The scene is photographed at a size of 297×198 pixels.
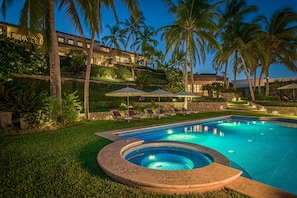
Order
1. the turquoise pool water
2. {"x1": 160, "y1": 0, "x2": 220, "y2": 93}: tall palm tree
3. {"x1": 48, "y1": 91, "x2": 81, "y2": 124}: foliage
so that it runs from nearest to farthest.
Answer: the turquoise pool water → {"x1": 48, "y1": 91, "x2": 81, "y2": 124}: foliage → {"x1": 160, "y1": 0, "x2": 220, "y2": 93}: tall palm tree

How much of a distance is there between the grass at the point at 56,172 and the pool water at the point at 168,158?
1400 millimetres

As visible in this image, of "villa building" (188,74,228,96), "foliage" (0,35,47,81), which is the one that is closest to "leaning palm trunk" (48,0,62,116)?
"foliage" (0,35,47,81)

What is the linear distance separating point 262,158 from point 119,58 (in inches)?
1386

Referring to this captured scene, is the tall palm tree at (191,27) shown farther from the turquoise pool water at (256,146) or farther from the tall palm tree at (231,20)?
the turquoise pool water at (256,146)

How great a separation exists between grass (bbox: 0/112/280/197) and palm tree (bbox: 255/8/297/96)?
2189 cm

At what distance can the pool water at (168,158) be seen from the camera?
5102mm

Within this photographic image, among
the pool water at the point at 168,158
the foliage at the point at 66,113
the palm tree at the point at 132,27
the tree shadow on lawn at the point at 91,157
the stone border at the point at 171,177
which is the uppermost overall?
the palm tree at the point at 132,27

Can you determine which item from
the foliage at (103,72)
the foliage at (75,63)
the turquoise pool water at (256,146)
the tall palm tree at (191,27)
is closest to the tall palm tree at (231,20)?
the tall palm tree at (191,27)

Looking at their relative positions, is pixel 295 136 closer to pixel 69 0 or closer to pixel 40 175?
pixel 40 175

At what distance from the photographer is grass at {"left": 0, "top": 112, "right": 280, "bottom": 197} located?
312cm

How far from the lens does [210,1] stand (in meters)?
15.8

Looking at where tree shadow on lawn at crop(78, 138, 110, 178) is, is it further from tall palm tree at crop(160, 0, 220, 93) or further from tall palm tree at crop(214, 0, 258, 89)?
tall palm tree at crop(214, 0, 258, 89)

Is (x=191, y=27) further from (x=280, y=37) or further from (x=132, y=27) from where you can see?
(x=132, y=27)

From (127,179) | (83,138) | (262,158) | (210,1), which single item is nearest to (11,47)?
(83,138)
